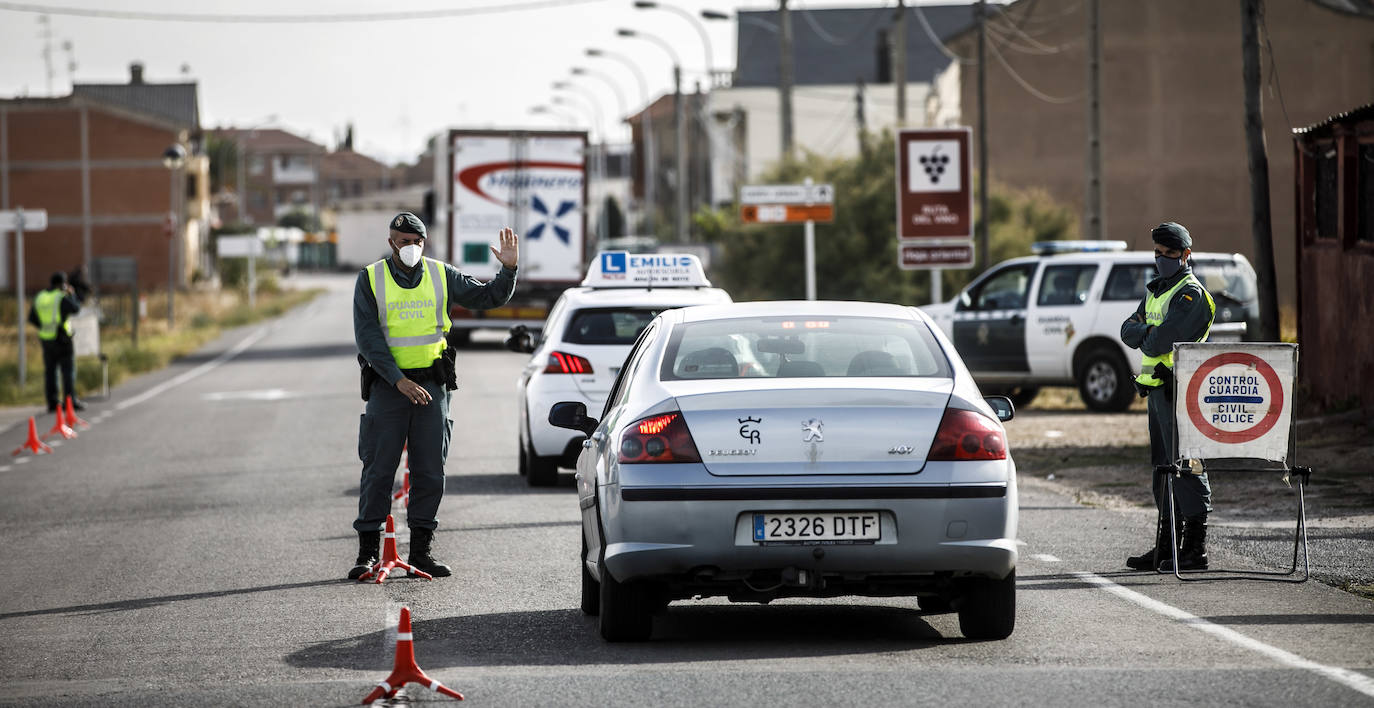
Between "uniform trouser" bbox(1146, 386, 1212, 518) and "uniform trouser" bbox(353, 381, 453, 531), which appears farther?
"uniform trouser" bbox(353, 381, 453, 531)

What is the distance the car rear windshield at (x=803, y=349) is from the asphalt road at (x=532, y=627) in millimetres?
1146

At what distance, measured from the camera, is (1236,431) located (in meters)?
9.59

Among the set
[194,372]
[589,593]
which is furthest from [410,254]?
[194,372]

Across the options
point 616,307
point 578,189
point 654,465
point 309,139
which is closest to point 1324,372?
point 616,307

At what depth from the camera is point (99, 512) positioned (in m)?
14.0

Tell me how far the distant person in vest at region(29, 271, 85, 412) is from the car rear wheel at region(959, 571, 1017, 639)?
687 inches

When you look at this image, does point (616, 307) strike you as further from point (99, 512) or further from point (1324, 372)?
point (1324, 372)

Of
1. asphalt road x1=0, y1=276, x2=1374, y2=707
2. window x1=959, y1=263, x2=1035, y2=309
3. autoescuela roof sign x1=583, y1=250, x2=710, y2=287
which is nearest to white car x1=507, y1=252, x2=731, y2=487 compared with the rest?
asphalt road x1=0, y1=276, x2=1374, y2=707

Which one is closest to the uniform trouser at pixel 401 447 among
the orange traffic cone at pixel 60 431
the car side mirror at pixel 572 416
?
the car side mirror at pixel 572 416

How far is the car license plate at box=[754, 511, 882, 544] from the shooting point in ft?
24.3

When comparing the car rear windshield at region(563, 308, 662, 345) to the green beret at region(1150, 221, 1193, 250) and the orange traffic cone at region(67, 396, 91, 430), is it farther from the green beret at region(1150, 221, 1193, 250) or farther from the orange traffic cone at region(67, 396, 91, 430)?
→ the orange traffic cone at region(67, 396, 91, 430)

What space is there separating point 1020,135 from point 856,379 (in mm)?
48603

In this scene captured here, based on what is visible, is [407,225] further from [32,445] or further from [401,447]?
[32,445]

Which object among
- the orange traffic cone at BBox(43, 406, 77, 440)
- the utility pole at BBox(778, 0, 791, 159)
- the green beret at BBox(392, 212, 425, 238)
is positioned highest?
the utility pole at BBox(778, 0, 791, 159)
